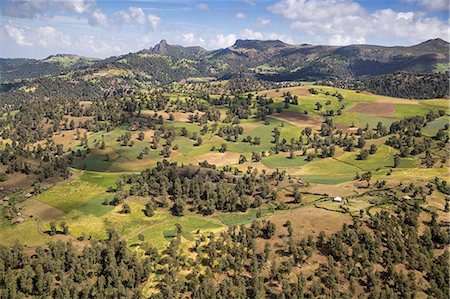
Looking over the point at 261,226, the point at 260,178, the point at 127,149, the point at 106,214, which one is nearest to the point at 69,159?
the point at 127,149

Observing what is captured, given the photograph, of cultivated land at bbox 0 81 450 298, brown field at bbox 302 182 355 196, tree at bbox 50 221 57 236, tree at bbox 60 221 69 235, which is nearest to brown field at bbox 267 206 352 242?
cultivated land at bbox 0 81 450 298

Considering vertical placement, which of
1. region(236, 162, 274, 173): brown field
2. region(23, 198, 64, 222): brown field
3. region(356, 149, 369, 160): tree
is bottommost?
region(236, 162, 274, 173): brown field

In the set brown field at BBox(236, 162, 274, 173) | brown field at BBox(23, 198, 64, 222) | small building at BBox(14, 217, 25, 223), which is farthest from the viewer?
brown field at BBox(236, 162, 274, 173)

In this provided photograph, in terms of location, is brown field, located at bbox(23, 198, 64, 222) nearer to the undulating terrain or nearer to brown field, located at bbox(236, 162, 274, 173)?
the undulating terrain

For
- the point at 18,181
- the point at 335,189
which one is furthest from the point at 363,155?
the point at 18,181

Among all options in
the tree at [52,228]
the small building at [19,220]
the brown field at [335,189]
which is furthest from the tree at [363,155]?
the small building at [19,220]

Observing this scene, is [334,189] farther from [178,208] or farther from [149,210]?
[149,210]
